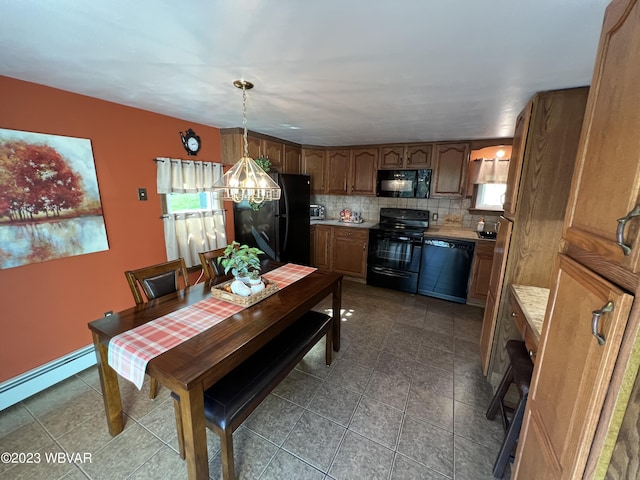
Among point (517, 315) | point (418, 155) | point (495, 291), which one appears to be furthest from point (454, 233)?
point (517, 315)

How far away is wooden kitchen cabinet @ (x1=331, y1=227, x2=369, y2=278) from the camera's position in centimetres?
400

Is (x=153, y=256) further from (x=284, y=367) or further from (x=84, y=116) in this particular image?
(x=284, y=367)

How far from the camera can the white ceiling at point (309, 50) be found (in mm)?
983

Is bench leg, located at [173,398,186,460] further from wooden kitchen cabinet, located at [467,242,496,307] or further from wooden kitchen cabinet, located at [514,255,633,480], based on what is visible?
wooden kitchen cabinet, located at [467,242,496,307]

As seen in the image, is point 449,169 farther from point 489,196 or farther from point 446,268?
point 446,268

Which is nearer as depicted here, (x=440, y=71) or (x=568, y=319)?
(x=568, y=319)

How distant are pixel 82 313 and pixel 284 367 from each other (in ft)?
6.19

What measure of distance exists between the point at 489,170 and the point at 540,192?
1862mm

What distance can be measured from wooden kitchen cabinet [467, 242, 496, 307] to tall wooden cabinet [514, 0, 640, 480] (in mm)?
2493

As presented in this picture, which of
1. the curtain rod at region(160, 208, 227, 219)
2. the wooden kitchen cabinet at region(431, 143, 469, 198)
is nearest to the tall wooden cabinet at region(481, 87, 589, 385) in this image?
the wooden kitchen cabinet at region(431, 143, 469, 198)

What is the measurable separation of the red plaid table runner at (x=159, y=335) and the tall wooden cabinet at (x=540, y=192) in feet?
6.28

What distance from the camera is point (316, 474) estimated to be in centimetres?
141

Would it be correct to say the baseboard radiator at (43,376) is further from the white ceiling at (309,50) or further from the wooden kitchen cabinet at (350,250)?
the wooden kitchen cabinet at (350,250)

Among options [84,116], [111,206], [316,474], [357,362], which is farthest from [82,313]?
[357,362]
